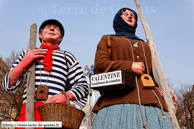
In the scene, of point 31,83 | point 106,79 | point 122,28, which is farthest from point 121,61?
point 31,83

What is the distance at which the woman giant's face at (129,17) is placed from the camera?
3.45m

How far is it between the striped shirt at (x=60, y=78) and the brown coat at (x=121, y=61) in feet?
0.88

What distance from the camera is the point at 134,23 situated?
11.6ft

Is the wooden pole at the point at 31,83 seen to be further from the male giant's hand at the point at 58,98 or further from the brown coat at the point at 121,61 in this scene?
the brown coat at the point at 121,61

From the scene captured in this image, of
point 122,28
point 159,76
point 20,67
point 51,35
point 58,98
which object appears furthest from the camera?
A: point 122,28

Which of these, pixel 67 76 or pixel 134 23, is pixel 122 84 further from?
pixel 134 23

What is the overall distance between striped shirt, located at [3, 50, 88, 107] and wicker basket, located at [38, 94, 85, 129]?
1.35 feet

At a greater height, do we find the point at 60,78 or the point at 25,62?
the point at 25,62

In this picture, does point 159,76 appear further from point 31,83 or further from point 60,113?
point 31,83

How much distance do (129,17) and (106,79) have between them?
132cm

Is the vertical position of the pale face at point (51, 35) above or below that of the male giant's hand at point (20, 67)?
above

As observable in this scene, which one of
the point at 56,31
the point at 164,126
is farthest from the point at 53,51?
the point at 164,126

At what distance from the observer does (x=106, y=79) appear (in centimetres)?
258

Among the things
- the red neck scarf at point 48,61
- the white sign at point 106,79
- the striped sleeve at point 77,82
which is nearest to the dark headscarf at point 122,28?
the striped sleeve at point 77,82
